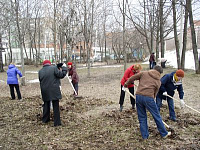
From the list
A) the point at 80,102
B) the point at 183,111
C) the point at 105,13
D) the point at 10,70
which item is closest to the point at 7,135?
the point at 80,102

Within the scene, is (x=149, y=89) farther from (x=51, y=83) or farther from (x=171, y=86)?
(x=51, y=83)

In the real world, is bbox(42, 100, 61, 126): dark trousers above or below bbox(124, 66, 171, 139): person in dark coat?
below

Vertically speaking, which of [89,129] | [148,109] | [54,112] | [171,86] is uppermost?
[171,86]

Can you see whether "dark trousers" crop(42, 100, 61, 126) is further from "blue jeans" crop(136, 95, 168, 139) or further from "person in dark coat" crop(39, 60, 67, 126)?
"blue jeans" crop(136, 95, 168, 139)

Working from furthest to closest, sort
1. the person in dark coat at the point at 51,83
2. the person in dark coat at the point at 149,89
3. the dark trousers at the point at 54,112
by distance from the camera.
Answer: the dark trousers at the point at 54,112 → the person in dark coat at the point at 51,83 → the person in dark coat at the point at 149,89

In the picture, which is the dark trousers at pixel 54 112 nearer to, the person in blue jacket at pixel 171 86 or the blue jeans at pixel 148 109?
the blue jeans at pixel 148 109

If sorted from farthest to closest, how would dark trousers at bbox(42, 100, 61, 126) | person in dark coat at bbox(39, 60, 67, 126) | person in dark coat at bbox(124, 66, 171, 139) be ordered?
dark trousers at bbox(42, 100, 61, 126)
person in dark coat at bbox(39, 60, 67, 126)
person in dark coat at bbox(124, 66, 171, 139)

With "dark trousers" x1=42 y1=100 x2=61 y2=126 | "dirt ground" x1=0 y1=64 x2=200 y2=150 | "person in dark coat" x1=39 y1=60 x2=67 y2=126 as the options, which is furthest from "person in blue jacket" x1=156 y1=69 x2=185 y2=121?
"dark trousers" x1=42 y1=100 x2=61 y2=126

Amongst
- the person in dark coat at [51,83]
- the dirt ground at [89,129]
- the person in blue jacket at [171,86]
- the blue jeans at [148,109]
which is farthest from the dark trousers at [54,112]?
the person in blue jacket at [171,86]

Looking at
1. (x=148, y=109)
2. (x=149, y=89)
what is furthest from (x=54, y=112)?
(x=149, y=89)

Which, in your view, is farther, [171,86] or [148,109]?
[171,86]

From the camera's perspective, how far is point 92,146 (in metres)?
3.83

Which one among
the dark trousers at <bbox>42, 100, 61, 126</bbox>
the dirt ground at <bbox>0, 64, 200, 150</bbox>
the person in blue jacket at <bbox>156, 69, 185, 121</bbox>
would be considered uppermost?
the person in blue jacket at <bbox>156, 69, 185, 121</bbox>

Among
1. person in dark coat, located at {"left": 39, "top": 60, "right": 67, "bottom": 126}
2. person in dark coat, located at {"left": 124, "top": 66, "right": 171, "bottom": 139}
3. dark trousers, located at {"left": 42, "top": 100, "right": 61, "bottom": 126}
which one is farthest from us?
dark trousers, located at {"left": 42, "top": 100, "right": 61, "bottom": 126}
